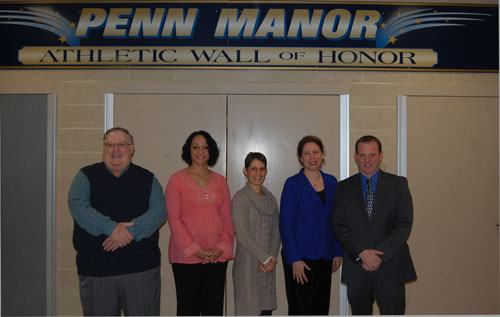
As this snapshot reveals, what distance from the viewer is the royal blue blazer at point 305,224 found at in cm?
280

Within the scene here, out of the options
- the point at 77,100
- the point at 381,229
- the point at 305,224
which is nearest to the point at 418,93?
the point at 381,229

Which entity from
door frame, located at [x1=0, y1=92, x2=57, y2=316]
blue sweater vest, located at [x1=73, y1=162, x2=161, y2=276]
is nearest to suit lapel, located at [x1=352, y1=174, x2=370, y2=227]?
blue sweater vest, located at [x1=73, y1=162, x2=161, y2=276]

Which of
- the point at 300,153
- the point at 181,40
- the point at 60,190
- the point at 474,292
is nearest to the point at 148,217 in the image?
the point at 300,153

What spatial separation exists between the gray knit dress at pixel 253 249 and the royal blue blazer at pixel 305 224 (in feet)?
0.37

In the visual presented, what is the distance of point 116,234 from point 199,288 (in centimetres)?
71

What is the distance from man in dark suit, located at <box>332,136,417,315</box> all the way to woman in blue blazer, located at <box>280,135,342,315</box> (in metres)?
0.15

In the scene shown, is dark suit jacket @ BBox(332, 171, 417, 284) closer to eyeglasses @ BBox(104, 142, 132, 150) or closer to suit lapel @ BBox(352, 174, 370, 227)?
suit lapel @ BBox(352, 174, 370, 227)

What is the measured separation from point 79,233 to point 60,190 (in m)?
1.37

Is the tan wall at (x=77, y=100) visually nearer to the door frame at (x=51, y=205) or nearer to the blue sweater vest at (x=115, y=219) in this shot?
the door frame at (x=51, y=205)

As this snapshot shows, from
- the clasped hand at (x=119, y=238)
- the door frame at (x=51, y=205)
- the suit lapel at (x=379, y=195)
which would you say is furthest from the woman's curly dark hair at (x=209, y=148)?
the door frame at (x=51, y=205)

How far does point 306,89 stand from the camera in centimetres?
370

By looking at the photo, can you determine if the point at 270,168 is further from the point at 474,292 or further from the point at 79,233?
the point at 474,292

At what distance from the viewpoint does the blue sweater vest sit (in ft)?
8.07

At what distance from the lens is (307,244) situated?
2.80 meters
